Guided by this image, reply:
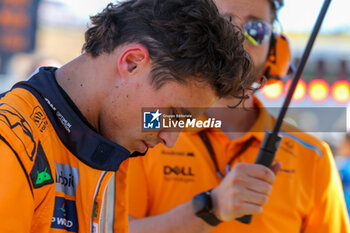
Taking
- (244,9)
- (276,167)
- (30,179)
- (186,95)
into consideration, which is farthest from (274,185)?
(30,179)

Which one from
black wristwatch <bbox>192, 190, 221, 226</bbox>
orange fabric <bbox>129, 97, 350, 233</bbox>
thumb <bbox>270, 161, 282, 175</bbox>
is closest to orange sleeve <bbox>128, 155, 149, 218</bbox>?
orange fabric <bbox>129, 97, 350, 233</bbox>

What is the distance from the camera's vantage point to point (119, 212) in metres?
1.70

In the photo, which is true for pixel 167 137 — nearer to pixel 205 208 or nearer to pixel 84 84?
pixel 84 84

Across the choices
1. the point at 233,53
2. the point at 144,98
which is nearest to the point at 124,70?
the point at 144,98

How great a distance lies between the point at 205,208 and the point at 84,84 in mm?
737

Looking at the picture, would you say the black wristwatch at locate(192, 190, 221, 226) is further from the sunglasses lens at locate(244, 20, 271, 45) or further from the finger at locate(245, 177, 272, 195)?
the sunglasses lens at locate(244, 20, 271, 45)

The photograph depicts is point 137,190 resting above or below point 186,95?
below

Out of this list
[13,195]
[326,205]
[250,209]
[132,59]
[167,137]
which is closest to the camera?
[13,195]

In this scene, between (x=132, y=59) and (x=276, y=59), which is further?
(x=276, y=59)

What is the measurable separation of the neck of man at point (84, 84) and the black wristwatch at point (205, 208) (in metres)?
0.63

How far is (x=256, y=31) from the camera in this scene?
2.12 metres

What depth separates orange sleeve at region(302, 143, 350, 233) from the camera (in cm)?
217

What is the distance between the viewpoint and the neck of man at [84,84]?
1.44 metres

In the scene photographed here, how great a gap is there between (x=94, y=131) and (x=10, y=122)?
0.31 m
